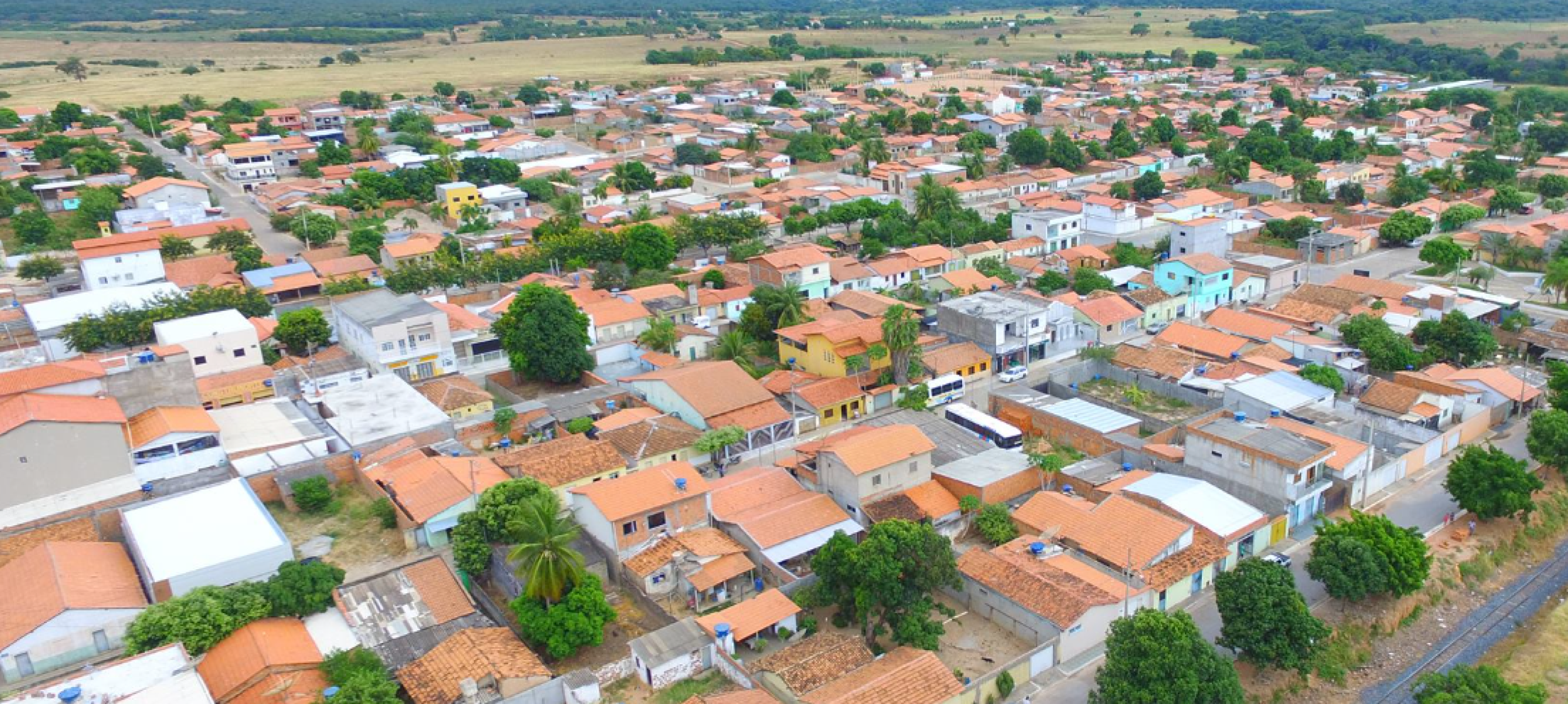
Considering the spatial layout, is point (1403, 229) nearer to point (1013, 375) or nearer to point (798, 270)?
point (1013, 375)

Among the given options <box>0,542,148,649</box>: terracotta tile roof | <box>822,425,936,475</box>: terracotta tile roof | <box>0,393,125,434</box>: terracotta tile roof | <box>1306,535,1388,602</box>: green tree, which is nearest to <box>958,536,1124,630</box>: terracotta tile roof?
<box>822,425,936,475</box>: terracotta tile roof

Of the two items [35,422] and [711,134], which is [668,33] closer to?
[711,134]

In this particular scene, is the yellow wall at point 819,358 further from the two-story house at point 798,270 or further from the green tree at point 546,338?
the two-story house at point 798,270

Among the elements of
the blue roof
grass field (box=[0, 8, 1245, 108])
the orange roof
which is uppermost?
grass field (box=[0, 8, 1245, 108])

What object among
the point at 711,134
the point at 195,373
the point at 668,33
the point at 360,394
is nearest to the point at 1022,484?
the point at 360,394

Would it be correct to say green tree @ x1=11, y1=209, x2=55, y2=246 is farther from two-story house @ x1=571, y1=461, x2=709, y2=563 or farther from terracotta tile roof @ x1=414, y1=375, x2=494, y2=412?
two-story house @ x1=571, y1=461, x2=709, y2=563

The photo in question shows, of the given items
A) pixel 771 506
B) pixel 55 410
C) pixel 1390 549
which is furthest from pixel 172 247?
pixel 1390 549
